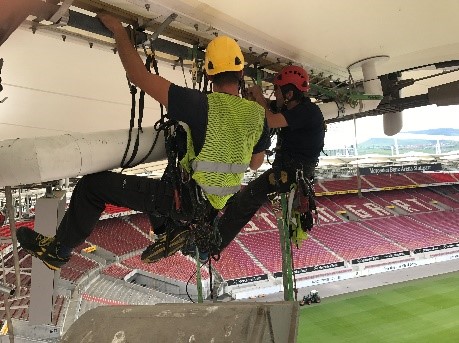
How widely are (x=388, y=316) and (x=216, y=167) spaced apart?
37.8 ft

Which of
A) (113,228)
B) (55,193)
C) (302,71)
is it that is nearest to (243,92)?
(302,71)

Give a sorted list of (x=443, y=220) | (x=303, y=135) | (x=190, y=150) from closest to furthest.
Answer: (x=190, y=150) → (x=303, y=135) → (x=443, y=220)

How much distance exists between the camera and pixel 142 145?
2348mm

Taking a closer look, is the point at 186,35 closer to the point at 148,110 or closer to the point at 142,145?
the point at 142,145

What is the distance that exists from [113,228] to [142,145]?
15330 mm

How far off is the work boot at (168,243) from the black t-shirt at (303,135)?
1.20 metres

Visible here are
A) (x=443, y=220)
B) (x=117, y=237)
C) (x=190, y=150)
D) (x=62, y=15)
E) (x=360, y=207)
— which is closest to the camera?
(x=62, y=15)

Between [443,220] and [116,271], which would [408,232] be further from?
[116,271]

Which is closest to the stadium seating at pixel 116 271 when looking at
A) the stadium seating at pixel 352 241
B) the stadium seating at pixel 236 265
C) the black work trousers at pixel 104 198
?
the stadium seating at pixel 236 265

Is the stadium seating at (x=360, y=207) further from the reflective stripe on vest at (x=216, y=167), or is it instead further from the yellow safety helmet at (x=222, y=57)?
the yellow safety helmet at (x=222, y=57)

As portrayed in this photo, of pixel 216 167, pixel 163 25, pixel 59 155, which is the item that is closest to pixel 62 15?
pixel 163 25

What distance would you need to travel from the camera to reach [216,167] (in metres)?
2.24

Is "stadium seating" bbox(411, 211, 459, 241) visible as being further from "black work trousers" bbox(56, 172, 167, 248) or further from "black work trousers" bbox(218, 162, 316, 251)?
"black work trousers" bbox(56, 172, 167, 248)

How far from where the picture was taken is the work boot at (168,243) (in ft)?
8.79
